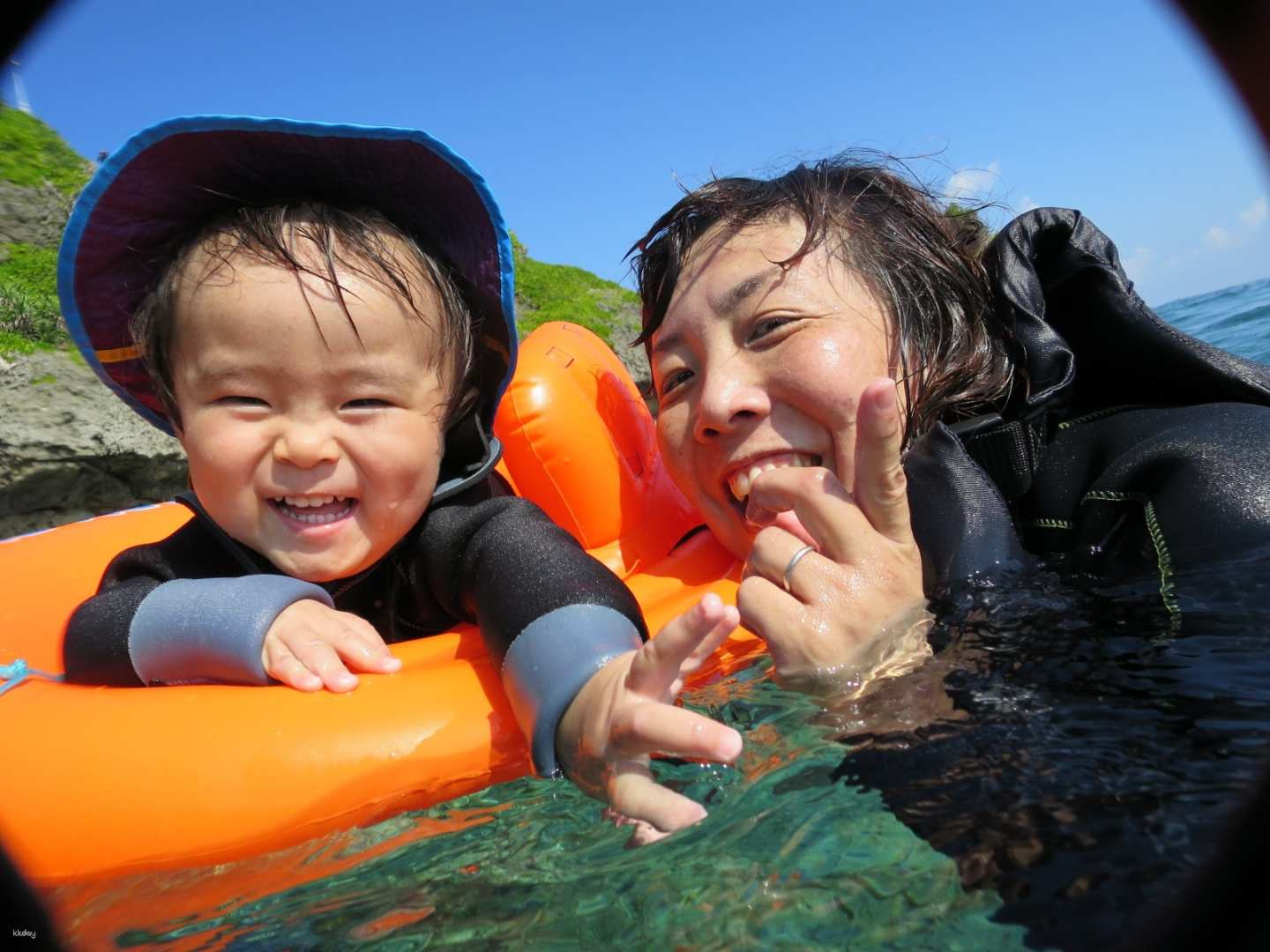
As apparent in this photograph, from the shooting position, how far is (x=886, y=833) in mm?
1072

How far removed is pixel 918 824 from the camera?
1.07 metres

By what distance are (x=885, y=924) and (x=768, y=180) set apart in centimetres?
212

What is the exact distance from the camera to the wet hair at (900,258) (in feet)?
7.13

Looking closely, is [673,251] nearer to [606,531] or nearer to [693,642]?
[606,531]

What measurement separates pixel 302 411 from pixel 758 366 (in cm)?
104

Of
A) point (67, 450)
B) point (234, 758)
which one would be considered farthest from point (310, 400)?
point (67, 450)

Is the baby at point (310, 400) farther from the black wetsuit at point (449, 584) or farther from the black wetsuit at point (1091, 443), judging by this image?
the black wetsuit at point (1091, 443)

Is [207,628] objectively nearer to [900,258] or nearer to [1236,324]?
[900,258]

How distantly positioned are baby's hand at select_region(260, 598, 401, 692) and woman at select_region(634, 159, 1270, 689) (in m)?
0.76

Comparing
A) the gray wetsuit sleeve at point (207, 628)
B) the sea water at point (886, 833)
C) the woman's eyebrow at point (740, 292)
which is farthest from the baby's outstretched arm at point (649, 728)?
the woman's eyebrow at point (740, 292)

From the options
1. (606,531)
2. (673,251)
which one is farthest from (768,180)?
(606,531)

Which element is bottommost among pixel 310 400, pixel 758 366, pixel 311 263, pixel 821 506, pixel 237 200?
pixel 821 506

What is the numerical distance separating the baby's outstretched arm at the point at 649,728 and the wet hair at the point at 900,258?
1.19m

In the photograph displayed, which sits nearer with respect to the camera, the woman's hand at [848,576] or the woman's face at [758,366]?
the woman's hand at [848,576]
